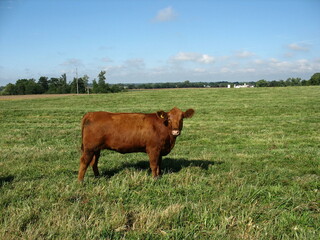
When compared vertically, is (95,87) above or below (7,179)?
above

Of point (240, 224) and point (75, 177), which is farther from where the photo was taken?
point (75, 177)

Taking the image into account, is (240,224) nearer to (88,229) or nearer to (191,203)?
(191,203)

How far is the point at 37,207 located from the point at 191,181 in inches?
104

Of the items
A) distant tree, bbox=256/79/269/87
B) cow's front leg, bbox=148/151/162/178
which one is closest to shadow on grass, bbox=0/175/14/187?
cow's front leg, bbox=148/151/162/178

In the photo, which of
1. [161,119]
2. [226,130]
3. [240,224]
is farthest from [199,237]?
[226,130]

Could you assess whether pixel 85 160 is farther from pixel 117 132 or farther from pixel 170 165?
pixel 170 165

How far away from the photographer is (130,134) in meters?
5.63

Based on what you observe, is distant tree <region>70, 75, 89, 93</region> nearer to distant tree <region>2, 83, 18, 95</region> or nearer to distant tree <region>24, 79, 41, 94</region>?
distant tree <region>24, 79, 41, 94</region>

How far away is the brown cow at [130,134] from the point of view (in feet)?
A: 18.0

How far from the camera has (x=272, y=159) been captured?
7645 mm

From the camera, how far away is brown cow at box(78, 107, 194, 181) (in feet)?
18.0

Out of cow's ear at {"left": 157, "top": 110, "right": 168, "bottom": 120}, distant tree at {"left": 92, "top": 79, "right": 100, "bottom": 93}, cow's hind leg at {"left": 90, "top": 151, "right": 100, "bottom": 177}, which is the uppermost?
distant tree at {"left": 92, "top": 79, "right": 100, "bottom": 93}

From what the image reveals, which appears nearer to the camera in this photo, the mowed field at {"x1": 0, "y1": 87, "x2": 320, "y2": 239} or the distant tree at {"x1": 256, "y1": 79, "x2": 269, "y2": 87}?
the mowed field at {"x1": 0, "y1": 87, "x2": 320, "y2": 239}

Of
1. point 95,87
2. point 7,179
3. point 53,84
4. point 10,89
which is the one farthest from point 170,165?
point 53,84
